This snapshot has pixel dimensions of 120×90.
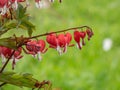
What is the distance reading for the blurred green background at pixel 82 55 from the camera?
5.53 m

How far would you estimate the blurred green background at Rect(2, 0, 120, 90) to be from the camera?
5527 mm

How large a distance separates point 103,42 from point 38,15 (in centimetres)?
175

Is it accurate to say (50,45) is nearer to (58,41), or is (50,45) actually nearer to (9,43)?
(58,41)

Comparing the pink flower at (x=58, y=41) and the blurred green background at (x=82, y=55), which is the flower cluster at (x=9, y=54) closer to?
the pink flower at (x=58, y=41)

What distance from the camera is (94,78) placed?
18.2 ft

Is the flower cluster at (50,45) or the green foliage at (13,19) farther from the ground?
the green foliage at (13,19)

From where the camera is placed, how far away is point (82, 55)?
21.5 feet

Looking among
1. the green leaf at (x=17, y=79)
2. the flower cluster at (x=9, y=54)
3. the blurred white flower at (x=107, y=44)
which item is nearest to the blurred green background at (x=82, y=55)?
the blurred white flower at (x=107, y=44)

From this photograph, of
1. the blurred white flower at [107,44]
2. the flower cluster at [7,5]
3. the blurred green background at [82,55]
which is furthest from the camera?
the blurred white flower at [107,44]

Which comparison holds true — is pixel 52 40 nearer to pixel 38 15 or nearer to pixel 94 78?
pixel 94 78

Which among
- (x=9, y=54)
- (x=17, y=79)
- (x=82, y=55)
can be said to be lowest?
(x=82, y=55)

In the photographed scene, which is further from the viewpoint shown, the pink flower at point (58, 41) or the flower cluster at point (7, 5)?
the pink flower at point (58, 41)

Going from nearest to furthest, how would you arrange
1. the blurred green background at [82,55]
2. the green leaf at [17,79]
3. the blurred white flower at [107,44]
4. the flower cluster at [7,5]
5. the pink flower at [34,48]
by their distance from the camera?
1. the flower cluster at [7,5]
2. the pink flower at [34,48]
3. the green leaf at [17,79]
4. the blurred green background at [82,55]
5. the blurred white flower at [107,44]

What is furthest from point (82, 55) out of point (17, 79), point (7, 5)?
point (7, 5)
